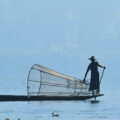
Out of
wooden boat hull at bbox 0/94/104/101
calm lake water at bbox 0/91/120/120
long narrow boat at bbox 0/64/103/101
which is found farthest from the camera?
long narrow boat at bbox 0/64/103/101

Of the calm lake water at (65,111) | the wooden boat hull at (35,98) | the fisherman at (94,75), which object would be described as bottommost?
the calm lake water at (65,111)

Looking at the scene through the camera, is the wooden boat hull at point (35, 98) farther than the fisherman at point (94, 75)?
No

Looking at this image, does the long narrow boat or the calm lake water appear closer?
the calm lake water

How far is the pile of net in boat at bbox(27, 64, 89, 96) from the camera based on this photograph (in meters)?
41.9

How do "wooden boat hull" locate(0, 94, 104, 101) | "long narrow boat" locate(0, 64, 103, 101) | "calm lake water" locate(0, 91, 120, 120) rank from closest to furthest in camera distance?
1. "calm lake water" locate(0, 91, 120, 120)
2. "wooden boat hull" locate(0, 94, 104, 101)
3. "long narrow boat" locate(0, 64, 103, 101)

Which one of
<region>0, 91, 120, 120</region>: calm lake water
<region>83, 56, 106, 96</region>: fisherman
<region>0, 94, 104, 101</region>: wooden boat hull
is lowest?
<region>0, 91, 120, 120</region>: calm lake water

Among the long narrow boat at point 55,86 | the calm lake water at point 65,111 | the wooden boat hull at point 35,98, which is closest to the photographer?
the calm lake water at point 65,111

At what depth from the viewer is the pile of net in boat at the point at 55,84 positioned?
137ft

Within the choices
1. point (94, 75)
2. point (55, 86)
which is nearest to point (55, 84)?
point (55, 86)

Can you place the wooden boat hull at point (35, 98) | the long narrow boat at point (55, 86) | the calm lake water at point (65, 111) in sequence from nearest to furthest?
1. the calm lake water at point (65, 111)
2. the wooden boat hull at point (35, 98)
3. the long narrow boat at point (55, 86)

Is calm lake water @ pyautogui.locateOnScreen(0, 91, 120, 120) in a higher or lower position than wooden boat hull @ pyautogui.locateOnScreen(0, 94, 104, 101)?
lower

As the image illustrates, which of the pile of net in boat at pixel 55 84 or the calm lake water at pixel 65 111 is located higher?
the pile of net in boat at pixel 55 84

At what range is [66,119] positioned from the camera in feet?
110

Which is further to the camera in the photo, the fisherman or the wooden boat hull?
the fisherman
